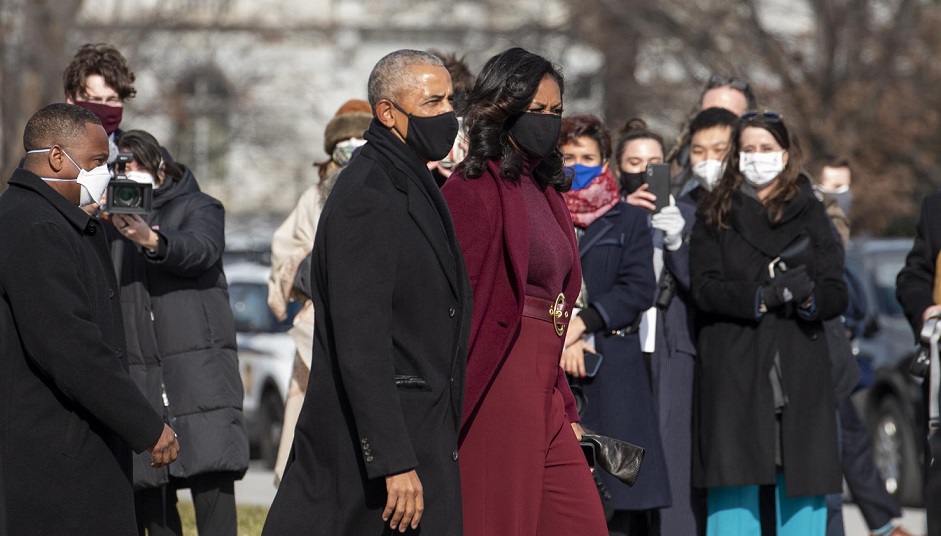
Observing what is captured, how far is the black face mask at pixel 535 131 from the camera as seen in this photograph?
18.4 feet

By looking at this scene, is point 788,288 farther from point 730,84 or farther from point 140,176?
point 140,176

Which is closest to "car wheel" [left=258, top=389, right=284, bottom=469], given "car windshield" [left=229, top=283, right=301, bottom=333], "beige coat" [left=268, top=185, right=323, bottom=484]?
"car windshield" [left=229, top=283, right=301, bottom=333]

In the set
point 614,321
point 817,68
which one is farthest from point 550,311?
point 817,68

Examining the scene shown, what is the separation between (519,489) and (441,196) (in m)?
1.04

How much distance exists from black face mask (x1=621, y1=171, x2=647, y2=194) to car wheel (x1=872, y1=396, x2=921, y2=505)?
4.91 m

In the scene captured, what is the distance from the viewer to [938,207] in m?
7.66

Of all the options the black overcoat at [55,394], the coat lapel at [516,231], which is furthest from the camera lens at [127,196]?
the coat lapel at [516,231]

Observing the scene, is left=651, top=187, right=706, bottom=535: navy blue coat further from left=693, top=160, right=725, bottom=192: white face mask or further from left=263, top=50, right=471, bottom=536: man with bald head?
left=263, top=50, right=471, bottom=536: man with bald head

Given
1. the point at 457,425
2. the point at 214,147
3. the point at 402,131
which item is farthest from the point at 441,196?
the point at 214,147

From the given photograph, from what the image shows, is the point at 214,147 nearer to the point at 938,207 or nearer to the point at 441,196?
the point at 938,207

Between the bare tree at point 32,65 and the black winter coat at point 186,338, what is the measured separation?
13028 mm

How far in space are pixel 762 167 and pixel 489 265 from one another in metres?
2.52

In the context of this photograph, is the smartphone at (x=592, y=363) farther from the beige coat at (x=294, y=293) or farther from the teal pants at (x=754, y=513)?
the beige coat at (x=294, y=293)

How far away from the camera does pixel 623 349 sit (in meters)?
7.29
